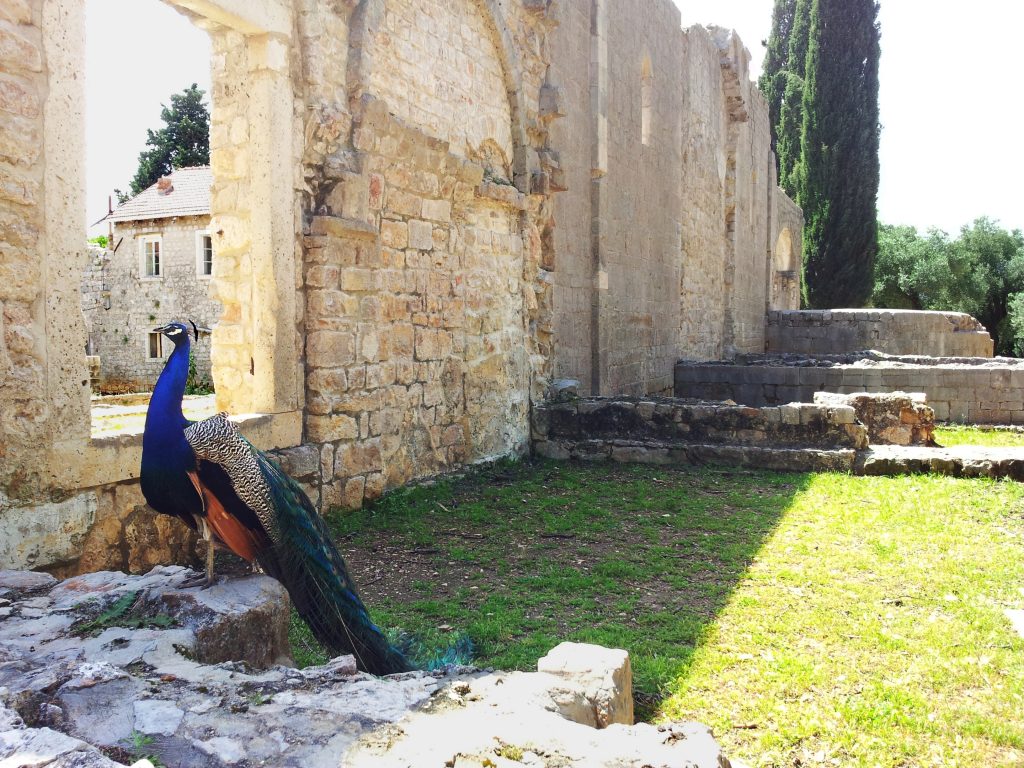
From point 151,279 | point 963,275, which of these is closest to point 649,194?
point 151,279

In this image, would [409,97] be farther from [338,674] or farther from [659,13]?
[659,13]

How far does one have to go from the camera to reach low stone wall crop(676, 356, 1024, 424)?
13.0 meters

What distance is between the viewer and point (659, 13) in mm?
13445

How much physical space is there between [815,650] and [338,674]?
2332 millimetres

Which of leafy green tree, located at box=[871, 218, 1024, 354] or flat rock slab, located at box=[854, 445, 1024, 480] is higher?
leafy green tree, located at box=[871, 218, 1024, 354]

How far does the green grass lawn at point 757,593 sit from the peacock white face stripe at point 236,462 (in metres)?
0.85

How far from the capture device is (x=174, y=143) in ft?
108

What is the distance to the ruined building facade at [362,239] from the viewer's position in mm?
4211

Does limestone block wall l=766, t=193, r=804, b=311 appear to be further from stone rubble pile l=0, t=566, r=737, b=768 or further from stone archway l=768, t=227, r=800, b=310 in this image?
stone rubble pile l=0, t=566, r=737, b=768

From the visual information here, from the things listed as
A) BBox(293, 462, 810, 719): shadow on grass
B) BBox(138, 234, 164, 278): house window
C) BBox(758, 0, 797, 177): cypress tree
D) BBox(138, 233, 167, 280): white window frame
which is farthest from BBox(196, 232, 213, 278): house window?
BBox(758, 0, 797, 177): cypress tree

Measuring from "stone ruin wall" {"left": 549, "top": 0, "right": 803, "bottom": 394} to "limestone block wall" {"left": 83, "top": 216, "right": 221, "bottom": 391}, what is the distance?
Result: 13.7 metres

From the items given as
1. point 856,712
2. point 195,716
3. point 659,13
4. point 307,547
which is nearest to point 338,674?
point 195,716

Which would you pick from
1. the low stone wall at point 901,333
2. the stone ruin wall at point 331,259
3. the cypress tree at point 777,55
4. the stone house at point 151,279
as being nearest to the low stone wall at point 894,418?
the stone ruin wall at point 331,259

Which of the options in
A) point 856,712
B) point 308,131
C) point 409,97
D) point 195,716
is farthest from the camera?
point 409,97
